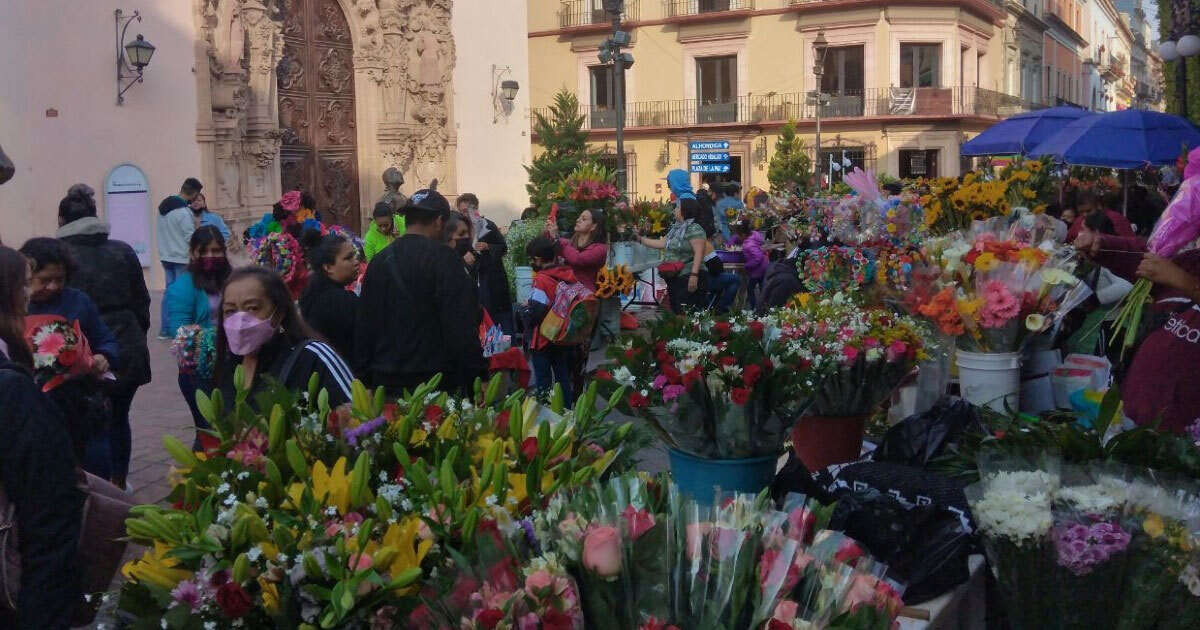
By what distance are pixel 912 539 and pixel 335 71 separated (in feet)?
57.3

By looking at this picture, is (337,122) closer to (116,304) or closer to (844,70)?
(116,304)

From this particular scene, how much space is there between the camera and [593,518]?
6.15 feet

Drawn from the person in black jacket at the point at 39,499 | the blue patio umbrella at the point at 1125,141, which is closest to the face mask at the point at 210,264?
the person in black jacket at the point at 39,499

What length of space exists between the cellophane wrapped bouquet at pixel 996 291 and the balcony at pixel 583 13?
35.6m

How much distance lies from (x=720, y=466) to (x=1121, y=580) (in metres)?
1.21

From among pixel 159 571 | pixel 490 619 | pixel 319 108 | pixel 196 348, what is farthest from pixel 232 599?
pixel 319 108

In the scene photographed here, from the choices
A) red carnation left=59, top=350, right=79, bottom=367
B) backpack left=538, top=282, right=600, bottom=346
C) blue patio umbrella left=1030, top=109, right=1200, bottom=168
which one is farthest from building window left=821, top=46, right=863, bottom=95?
red carnation left=59, top=350, right=79, bottom=367

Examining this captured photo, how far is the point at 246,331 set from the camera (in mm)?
3652

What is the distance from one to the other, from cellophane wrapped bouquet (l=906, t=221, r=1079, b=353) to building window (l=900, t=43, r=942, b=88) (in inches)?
1287

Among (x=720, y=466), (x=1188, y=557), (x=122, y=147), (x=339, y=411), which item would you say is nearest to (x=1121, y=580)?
(x=1188, y=557)

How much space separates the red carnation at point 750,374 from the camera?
311cm

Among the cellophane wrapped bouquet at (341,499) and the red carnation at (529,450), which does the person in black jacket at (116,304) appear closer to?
the cellophane wrapped bouquet at (341,499)

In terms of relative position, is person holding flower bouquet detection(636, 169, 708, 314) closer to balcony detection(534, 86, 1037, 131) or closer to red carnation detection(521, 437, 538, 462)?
red carnation detection(521, 437, 538, 462)

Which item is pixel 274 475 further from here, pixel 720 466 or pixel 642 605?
pixel 720 466
